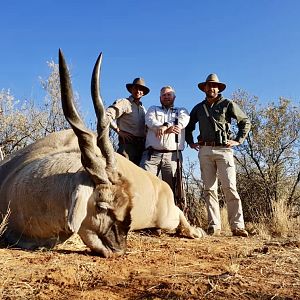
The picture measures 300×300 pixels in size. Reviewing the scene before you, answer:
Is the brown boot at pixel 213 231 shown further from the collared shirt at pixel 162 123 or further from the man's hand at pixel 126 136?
the man's hand at pixel 126 136

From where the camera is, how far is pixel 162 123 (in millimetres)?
6477

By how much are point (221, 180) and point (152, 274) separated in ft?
11.4

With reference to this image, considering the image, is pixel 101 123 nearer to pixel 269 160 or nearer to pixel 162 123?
pixel 162 123

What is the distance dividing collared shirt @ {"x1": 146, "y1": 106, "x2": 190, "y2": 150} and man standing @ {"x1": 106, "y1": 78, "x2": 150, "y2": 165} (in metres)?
0.35

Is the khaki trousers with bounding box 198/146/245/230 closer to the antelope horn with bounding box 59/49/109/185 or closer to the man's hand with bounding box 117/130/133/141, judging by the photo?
the man's hand with bounding box 117/130/133/141

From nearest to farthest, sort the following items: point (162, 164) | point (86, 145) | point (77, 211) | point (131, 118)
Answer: point (77, 211)
point (86, 145)
point (162, 164)
point (131, 118)

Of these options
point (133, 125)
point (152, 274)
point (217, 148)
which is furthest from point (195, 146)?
point (152, 274)

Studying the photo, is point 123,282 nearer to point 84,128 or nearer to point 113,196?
point 113,196

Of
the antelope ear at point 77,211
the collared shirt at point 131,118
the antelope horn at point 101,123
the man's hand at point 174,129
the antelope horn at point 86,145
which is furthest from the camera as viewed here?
the collared shirt at point 131,118

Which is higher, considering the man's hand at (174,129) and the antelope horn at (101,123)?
the man's hand at (174,129)

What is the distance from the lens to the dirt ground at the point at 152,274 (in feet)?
8.37

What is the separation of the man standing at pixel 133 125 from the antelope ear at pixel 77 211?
3.13 m

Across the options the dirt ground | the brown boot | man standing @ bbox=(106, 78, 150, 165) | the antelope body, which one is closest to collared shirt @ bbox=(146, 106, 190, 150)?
man standing @ bbox=(106, 78, 150, 165)

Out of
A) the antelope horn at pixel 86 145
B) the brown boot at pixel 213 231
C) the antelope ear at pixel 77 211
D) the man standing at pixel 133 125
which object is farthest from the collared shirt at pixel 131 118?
the antelope ear at pixel 77 211
